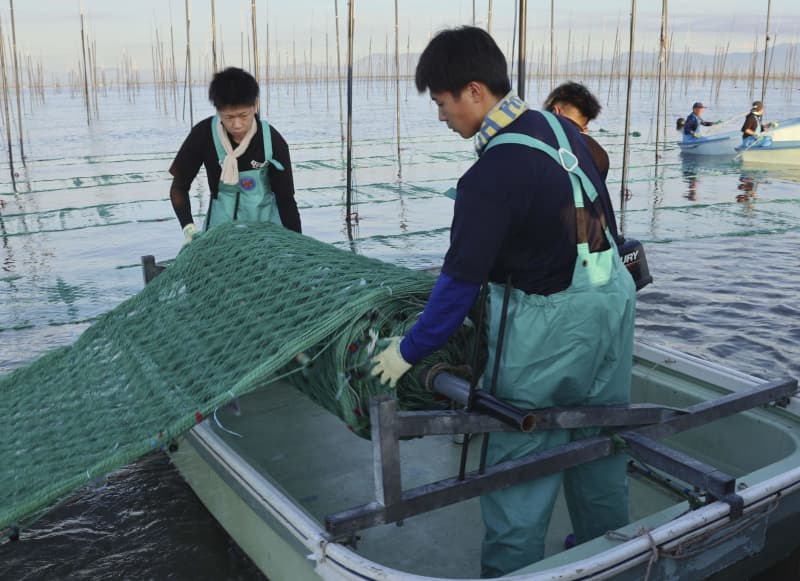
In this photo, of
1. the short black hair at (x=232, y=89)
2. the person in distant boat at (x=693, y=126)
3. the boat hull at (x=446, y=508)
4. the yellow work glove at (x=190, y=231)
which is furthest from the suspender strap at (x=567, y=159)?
the person in distant boat at (x=693, y=126)

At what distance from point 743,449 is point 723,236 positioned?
7.29 metres

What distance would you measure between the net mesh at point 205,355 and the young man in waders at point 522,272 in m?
0.24

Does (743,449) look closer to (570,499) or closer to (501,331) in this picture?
(570,499)

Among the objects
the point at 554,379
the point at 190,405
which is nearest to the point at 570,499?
the point at 554,379

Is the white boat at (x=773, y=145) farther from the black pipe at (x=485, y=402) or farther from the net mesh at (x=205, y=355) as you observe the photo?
the black pipe at (x=485, y=402)

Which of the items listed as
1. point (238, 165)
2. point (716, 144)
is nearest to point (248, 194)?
point (238, 165)

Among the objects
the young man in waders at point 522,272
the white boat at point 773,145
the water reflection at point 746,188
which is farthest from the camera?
the white boat at point 773,145

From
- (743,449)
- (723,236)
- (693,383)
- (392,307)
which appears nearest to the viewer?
(392,307)

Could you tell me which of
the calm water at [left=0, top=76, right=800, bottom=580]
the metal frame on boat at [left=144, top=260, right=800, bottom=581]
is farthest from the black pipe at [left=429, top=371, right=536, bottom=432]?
the calm water at [left=0, top=76, right=800, bottom=580]

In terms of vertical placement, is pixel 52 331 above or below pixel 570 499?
below

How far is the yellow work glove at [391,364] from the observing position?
2.26 m

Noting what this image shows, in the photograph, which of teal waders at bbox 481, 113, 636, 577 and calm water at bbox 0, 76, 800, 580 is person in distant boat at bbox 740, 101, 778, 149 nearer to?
calm water at bbox 0, 76, 800, 580

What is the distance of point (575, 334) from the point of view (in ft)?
7.46

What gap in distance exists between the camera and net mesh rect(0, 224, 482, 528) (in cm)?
247
